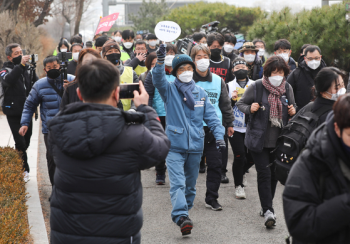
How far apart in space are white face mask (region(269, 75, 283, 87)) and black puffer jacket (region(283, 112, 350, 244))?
9.75 feet

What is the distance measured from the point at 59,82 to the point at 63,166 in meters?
3.25

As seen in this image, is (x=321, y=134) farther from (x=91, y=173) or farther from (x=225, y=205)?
(x=225, y=205)

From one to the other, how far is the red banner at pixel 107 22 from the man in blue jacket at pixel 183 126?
872cm

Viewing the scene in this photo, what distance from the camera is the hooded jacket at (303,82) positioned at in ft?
23.1

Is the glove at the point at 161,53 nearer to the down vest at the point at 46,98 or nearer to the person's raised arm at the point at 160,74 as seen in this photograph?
the person's raised arm at the point at 160,74

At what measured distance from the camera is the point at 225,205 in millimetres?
5996

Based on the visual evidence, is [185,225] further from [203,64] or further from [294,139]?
[203,64]

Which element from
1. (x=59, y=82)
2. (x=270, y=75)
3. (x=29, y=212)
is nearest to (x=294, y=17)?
(x=270, y=75)

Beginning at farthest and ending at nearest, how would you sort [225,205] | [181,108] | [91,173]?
[225,205] → [181,108] → [91,173]

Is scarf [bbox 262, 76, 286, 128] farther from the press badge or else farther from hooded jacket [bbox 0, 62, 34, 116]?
hooded jacket [bbox 0, 62, 34, 116]

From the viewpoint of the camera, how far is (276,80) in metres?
5.09

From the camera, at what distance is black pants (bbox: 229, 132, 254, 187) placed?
20.5 feet

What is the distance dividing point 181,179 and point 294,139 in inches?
61.8

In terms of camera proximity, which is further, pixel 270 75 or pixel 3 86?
pixel 3 86
